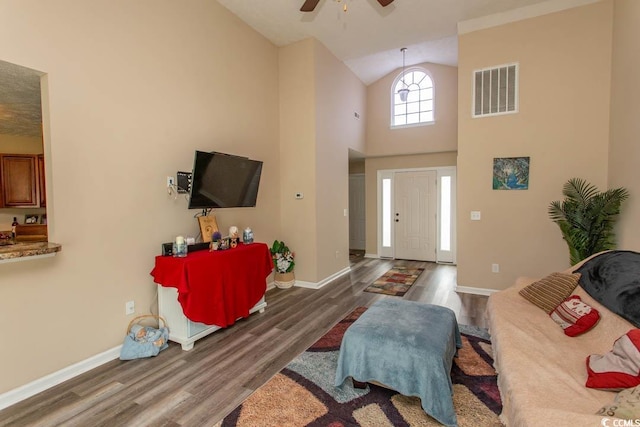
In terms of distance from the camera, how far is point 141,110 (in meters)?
A: 2.77

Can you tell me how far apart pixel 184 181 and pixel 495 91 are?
4.08 metres

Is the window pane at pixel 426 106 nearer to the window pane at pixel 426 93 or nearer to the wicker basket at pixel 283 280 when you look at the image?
the window pane at pixel 426 93

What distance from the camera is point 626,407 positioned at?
1195 mm

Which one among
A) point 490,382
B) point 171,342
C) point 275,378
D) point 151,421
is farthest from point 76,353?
point 490,382

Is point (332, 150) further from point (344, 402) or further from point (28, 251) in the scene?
point (28, 251)

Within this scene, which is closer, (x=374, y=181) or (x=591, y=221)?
(x=591, y=221)

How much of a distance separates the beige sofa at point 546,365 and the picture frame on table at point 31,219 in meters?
5.50

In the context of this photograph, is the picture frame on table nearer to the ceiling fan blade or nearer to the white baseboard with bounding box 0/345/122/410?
the white baseboard with bounding box 0/345/122/410

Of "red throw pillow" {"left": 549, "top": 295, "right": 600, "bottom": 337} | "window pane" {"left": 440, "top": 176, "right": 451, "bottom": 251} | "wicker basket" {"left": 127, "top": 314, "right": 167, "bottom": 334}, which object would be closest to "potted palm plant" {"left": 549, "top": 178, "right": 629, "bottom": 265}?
"red throw pillow" {"left": 549, "top": 295, "right": 600, "bottom": 337}

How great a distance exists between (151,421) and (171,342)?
41.6 inches

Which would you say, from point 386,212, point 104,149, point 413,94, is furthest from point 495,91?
point 104,149

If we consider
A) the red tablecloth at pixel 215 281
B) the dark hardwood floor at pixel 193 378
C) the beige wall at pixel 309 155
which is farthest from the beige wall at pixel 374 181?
the red tablecloth at pixel 215 281

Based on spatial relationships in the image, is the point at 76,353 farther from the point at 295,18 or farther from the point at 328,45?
the point at 328,45

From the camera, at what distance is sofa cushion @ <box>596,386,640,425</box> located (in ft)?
3.84
